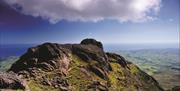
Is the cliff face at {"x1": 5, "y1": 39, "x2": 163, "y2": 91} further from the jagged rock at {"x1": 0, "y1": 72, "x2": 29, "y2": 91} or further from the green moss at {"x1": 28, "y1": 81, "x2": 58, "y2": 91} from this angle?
the jagged rock at {"x1": 0, "y1": 72, "x2": 29, "y2": 91}

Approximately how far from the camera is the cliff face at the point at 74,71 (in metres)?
133

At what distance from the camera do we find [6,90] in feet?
350

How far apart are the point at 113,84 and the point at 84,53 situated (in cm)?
3047

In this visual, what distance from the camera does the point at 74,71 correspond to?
152000 millimetres

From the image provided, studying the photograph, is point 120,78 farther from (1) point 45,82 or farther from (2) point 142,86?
(1) point 45,82

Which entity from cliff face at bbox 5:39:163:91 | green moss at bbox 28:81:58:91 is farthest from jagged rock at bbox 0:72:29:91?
cliff face at bbox 5:39:163:91

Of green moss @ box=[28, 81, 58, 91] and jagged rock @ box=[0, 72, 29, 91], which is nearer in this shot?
jagged rock @ box=[0, 72, 29, 91]

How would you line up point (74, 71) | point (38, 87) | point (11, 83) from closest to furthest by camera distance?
point (11, 83), point (38, 87), point (74, 71)

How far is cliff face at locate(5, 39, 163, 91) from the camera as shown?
5221 inches

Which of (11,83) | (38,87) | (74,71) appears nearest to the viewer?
(11,83)

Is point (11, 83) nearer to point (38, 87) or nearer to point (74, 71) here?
point (38, 87)

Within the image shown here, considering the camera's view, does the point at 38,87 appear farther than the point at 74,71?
No

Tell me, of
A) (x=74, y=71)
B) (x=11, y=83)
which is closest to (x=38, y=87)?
(x=11, y=83)

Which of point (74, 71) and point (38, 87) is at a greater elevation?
point (74, 71)
